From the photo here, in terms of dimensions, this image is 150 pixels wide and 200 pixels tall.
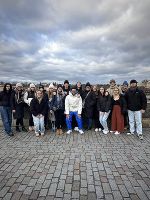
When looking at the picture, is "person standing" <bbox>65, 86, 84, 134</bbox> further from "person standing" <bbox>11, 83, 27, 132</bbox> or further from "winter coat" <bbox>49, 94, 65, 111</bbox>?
"person standing" <bbox>11, 83, 27, 132</bbox>

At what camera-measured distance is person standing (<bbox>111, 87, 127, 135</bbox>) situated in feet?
28.8

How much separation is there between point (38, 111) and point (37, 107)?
157 millimetres

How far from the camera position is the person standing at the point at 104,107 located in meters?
8.91

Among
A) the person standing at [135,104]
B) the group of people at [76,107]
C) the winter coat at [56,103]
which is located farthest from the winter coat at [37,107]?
the person standing at [135,104]

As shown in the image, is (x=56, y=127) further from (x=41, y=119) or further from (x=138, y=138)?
(x=138, y=138)

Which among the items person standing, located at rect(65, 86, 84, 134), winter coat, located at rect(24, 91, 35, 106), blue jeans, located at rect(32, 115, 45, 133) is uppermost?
winter coat, located at rect(24, 91, 35, 106)

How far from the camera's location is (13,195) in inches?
161

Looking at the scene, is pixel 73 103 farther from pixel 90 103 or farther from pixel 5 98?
pixel 5 98

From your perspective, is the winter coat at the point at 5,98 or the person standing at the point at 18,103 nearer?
the winter coat at the point at 5,98

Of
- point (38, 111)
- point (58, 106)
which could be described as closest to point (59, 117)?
point (58, 106)

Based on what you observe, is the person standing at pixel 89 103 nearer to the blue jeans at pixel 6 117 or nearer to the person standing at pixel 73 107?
the person standing at pixel 73 107

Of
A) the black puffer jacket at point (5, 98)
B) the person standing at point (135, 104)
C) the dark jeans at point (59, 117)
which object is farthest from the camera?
the dark jeans at point (59, 117)

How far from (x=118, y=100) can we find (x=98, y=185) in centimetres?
487

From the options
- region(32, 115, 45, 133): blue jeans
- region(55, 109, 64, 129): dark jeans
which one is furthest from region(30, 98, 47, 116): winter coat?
region(55, 109, 64, 129): dark jeans
